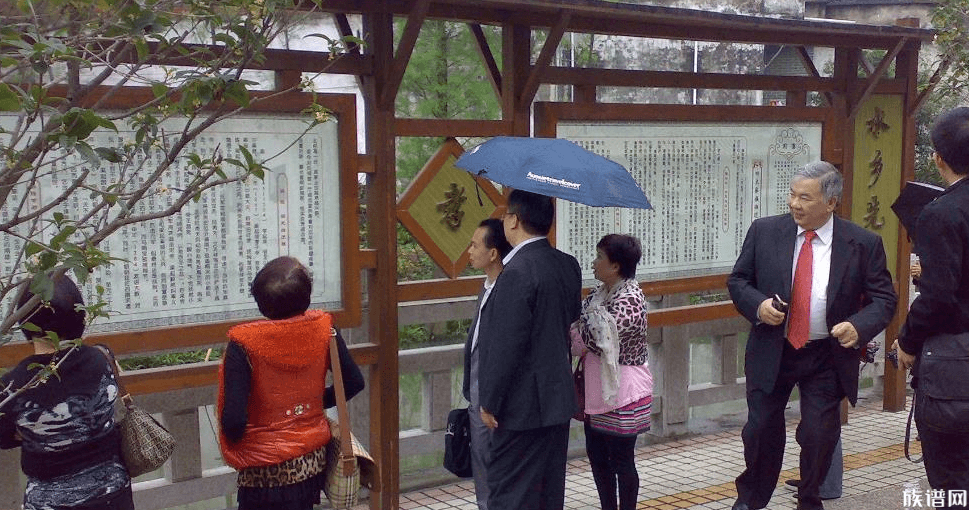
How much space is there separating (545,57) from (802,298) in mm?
1910

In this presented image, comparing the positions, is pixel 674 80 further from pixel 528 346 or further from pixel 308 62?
pixel 528 346

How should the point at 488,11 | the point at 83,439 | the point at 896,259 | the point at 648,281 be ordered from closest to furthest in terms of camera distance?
the point at 83,439 → the point at 488,11 → the point at 648,281 → the point at 896,259

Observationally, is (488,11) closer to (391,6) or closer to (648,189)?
(391,6)

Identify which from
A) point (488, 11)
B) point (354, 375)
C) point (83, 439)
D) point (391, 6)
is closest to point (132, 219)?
point (83, 439)

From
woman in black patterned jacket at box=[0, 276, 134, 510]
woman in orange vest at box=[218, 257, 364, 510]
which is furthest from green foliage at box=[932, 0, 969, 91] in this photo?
woman in black patterned jacket at box=[0, 276, 134, 510]

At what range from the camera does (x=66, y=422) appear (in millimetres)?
3363

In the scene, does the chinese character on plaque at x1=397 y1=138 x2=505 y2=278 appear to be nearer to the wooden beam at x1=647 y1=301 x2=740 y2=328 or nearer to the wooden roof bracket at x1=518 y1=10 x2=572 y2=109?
the wooden roof bracket at x1=518 y1=10 x2=572 y2=109

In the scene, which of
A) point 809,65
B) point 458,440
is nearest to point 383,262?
point 458,440

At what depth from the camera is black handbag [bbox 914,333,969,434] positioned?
415 cm

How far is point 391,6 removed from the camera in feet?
16.8

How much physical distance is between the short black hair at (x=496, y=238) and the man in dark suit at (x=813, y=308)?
138 centimetres

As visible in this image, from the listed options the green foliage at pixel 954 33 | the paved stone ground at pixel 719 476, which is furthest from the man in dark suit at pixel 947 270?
the green foliage at pixel 954 33

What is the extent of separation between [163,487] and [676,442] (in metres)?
3.65

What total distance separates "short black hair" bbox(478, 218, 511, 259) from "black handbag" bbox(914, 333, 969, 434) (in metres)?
1.86
